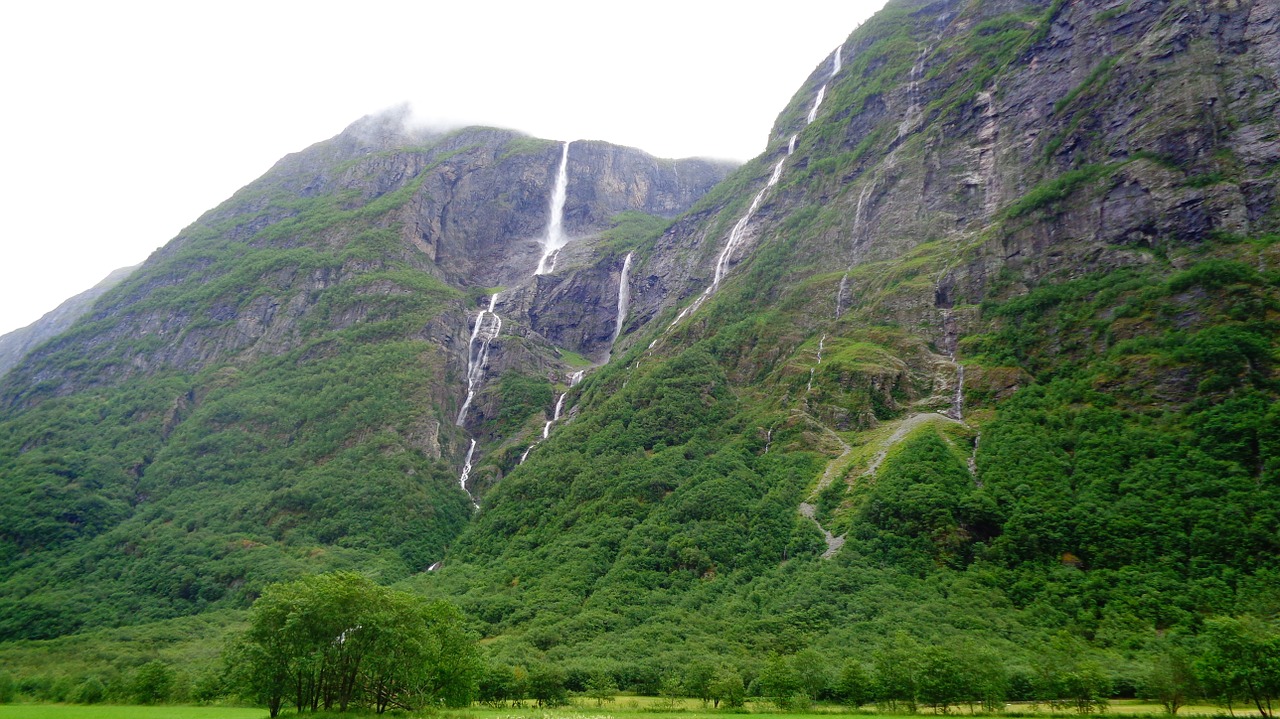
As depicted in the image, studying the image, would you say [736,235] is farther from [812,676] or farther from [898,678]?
[898,678]

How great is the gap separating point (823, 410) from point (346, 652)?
76.0 meters

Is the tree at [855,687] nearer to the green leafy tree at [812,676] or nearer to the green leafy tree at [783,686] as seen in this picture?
the green leafy tree at [812,676]

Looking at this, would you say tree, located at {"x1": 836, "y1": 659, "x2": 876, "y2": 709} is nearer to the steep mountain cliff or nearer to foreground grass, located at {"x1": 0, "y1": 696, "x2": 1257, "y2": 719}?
foreground grass, located at {"x1": 0, "y1": 696, "x2": 1257, "y2": 719}

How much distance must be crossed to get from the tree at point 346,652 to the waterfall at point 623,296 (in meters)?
143

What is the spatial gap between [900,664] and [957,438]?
4551cm

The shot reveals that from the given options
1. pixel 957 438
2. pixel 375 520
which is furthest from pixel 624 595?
pixel 375 520

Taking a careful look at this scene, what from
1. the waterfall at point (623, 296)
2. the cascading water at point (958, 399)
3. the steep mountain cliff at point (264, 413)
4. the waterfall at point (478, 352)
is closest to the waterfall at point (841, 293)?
the cascading water at point (958, 399)

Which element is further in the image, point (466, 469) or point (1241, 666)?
point (466, 469)

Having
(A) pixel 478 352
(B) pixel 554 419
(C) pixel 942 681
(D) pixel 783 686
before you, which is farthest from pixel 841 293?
(A) pixel 478 352

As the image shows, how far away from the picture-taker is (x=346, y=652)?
41.5 metres

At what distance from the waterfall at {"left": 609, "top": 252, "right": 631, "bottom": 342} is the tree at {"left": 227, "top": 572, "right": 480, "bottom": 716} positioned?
5624 inches

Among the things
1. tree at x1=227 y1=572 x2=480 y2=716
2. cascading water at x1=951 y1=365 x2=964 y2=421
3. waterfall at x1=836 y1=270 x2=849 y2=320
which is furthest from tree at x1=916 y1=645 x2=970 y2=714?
waterfall at x1=836 y1=270 x2=849 y2=320

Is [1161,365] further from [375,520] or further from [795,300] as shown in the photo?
[375,520]

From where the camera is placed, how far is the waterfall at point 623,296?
7435 inches
